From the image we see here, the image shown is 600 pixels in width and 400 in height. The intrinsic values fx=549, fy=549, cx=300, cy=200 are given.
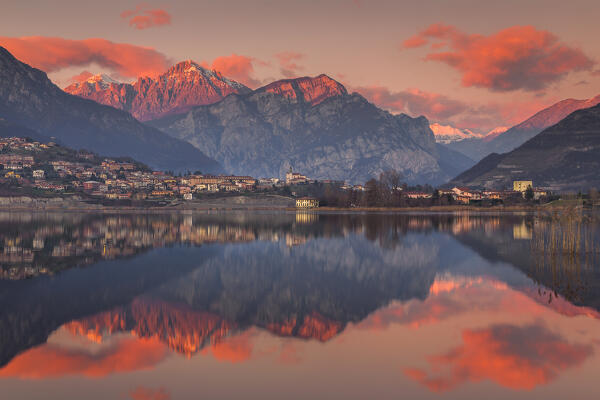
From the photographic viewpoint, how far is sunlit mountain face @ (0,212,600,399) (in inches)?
500

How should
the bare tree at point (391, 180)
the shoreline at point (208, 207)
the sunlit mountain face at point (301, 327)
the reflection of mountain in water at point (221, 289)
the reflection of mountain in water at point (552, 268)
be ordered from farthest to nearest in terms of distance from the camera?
1. the bare tree at point (391, 180)
2. the shoreline at point (208, 207)
3. the reflection of mountain in water at point (552, 268)
4. the reflection of mountain in water at point (221, 289)
5. the sunlit mountain face at point (301, 327)

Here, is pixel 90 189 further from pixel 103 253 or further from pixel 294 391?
pixel 294 391

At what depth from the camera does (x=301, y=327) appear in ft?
59.1

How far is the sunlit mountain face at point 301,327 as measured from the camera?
12.7m

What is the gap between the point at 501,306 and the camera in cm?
2169

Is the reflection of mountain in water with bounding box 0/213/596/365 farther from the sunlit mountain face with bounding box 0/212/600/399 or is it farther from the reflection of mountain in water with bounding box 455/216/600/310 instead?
the reflection of mountain in water with bounding box 455/216/600/310

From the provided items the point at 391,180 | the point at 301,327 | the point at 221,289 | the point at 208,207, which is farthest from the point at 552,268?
the point at 208,207

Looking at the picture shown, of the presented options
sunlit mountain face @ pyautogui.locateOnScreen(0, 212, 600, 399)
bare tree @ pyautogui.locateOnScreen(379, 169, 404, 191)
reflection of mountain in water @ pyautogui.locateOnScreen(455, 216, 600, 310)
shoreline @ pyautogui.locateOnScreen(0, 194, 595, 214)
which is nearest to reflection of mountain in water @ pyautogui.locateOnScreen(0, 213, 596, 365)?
sunlit mountain face @ pyautogui.locateOnScreen(0, 212, 600, 399)

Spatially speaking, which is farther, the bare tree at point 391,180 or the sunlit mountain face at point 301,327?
the bare tree at point 391,180

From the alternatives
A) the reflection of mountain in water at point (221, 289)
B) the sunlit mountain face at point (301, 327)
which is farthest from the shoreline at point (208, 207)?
the sunlit mountain face at point (301, 327)

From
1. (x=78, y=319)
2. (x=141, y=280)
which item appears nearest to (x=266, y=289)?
(x=141, y=280)

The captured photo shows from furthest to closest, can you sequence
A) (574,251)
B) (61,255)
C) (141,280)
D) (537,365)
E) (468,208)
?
1. (468,208)
2. (61,255)
3. (574,251)
4. (141,280)
5. (537,365)

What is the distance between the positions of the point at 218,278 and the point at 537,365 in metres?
18.7

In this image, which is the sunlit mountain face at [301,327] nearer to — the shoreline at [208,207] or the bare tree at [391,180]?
the shoreline at [208,207]
